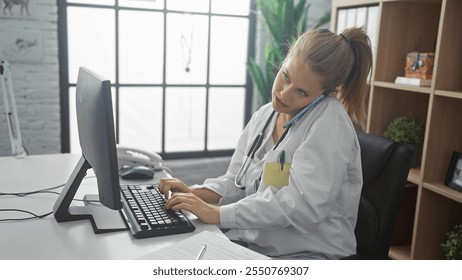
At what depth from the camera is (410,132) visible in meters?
2.03

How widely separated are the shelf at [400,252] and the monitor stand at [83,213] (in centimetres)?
134

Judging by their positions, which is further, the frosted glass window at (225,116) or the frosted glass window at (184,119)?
the frosted glass window at (225,116)

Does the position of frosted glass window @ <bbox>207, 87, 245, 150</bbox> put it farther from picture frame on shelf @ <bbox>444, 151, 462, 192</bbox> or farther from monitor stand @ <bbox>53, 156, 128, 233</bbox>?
monitor stand @ <bbox>53, 156, 128, 233</bbox>

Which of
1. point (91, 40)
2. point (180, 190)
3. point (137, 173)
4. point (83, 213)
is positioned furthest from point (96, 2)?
point (83, 213)

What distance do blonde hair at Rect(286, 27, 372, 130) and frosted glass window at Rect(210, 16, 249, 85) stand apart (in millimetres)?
1793

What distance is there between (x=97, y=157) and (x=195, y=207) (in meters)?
0.26

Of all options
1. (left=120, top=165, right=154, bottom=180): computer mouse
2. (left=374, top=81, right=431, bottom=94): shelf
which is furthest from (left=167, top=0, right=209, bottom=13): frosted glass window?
(left=120, top=165, right=154, bottom=180): computer mouse

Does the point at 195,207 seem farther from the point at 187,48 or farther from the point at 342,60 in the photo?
the point at 187,48

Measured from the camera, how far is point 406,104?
7.16 ft

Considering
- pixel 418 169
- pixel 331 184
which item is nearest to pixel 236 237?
pixel 331 184

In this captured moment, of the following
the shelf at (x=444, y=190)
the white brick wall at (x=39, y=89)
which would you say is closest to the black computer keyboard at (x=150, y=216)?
the shelf at (x=444, y=190)

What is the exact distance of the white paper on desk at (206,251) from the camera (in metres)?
0.92

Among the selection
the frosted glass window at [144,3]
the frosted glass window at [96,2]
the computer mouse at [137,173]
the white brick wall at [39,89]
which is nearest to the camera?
the computer mouse at [137,173]

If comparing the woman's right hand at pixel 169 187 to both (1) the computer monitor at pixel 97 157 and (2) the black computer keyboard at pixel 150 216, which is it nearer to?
(2) the black computer keyboard at pixel 150 216
